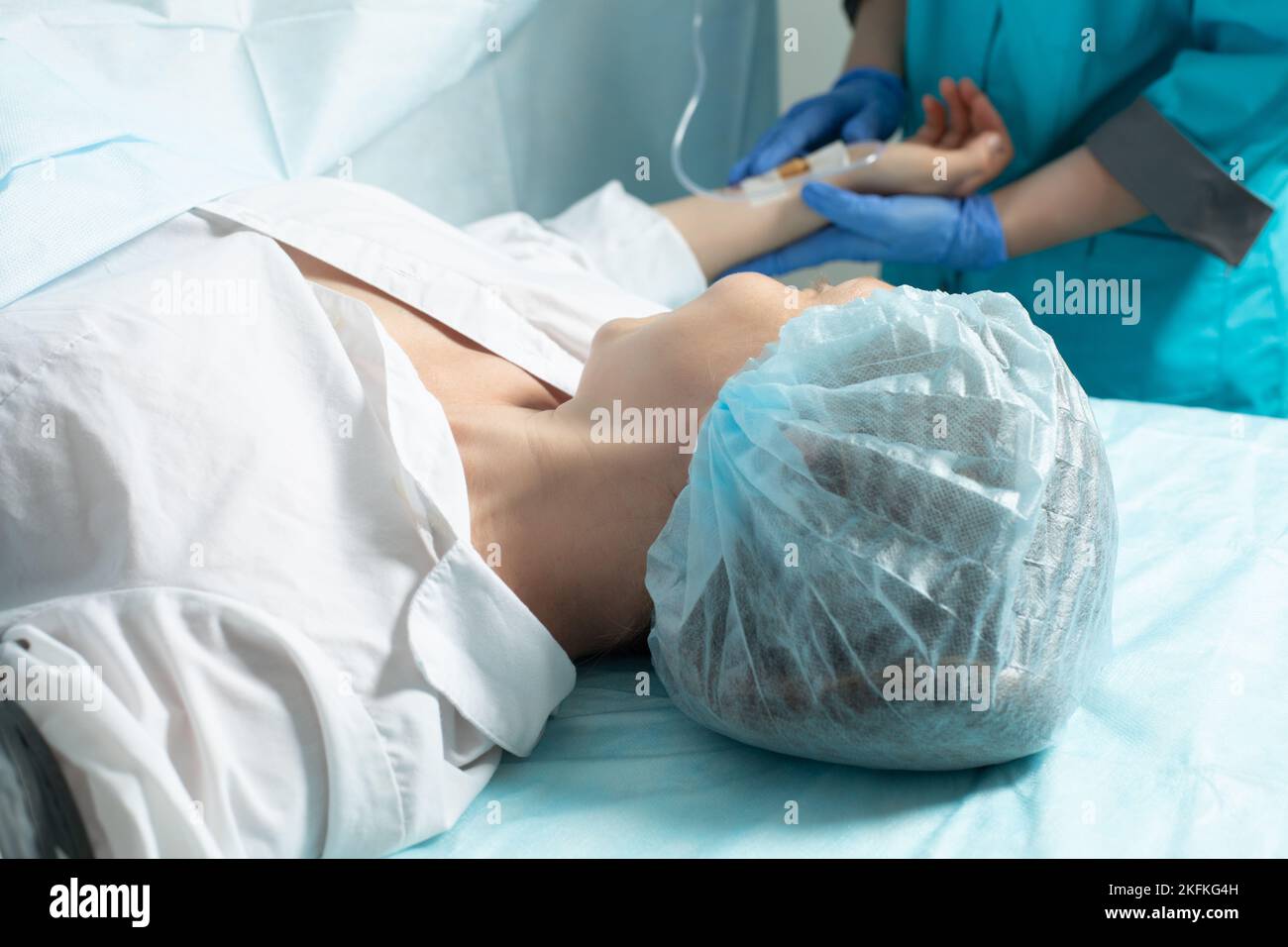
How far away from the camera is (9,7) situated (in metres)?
1.28

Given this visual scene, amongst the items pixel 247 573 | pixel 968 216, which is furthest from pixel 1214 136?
pixel 247 573

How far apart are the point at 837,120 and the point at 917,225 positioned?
0.33 meters

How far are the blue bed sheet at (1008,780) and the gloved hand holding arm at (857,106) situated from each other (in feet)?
3.17

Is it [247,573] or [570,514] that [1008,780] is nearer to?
[570,514]

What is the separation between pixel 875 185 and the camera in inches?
72.1

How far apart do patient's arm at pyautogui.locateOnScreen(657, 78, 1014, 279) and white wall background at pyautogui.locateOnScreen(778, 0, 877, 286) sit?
65cm

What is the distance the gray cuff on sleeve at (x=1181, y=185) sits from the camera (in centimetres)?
156

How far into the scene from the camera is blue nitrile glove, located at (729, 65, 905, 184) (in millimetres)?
1876

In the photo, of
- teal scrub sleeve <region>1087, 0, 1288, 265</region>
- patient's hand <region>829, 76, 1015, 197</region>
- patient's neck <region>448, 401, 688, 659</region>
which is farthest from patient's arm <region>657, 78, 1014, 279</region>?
patient's neck <region>448, 401, 688, 659</region>

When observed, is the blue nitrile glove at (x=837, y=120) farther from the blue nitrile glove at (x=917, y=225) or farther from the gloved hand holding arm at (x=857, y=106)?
the blue nitrile glove at (x=917, y=225)

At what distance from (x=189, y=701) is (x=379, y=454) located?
251mm

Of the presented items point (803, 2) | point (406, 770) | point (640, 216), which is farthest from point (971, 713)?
point (803, 2)

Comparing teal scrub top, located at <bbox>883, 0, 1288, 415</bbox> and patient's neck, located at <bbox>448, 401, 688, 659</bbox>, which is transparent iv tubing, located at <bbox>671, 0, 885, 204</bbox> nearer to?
teal scrub top, located at <bbox>883, 0, 1288, 415</bbox>
